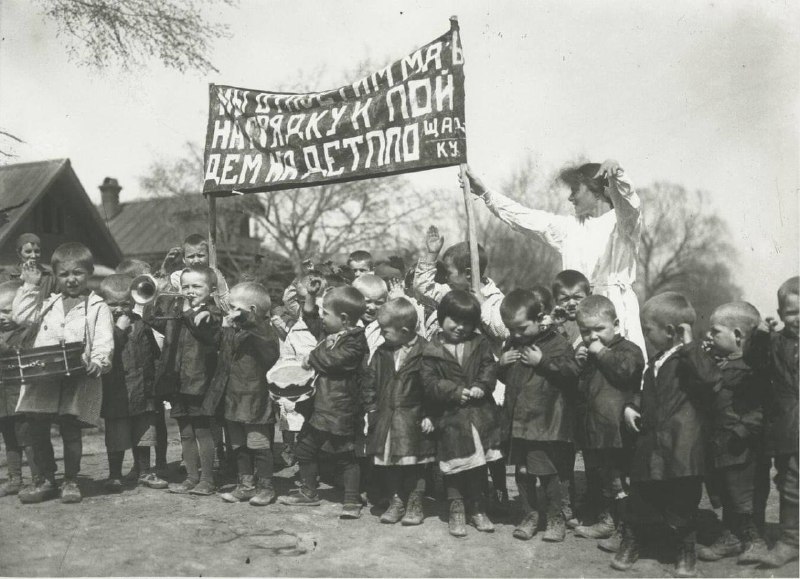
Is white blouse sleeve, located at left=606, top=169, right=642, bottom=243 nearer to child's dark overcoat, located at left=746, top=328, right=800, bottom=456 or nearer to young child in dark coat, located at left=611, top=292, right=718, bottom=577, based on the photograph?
young child in dark coat, located at left=611, top=292, right=718, bottom=577

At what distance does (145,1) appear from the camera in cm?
969

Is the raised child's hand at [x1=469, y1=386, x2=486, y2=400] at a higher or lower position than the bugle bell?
lower

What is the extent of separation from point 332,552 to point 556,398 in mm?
1616

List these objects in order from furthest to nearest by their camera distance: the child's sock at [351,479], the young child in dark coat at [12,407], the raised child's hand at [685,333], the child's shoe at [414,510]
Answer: the young child in dark coat at [12,407]
the child's sock at [351,479]
the child's shoe at [414,510]
the raised child's hand at [685,333]

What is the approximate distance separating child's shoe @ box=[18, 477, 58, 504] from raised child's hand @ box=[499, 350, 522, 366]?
3376 millimetres

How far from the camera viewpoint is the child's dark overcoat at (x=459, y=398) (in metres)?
4.60

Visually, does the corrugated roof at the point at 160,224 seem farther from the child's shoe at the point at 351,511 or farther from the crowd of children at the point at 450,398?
the child's shoe at the point at 351,511

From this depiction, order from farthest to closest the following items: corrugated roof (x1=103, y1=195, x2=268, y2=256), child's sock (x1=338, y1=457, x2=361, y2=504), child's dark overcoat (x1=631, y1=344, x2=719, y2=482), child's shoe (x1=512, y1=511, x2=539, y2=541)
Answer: corrugated roof (x1=103, y1=195, x2=268, y2=256) → child's sock (x1=338, y1=457, x2=361, y2=504) → child's shoe (x1=512, y1=511, x2=539, y2=541) → child's dark overcoat (x1=631, y1=344, x2=719, y2=482)

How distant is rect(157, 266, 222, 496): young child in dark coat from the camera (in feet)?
17.8

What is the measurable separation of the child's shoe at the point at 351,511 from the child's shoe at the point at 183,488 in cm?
134

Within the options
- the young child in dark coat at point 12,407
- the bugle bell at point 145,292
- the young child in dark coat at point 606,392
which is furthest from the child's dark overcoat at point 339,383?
the young child in dark coat at point 12,407

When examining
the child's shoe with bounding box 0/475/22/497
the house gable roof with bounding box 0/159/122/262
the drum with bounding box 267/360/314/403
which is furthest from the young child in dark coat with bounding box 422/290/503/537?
the house gable roof with bounding box 0/159/122/262

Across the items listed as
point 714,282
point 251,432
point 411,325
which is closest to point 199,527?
point 251,432

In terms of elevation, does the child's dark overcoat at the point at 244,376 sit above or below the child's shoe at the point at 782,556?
above
